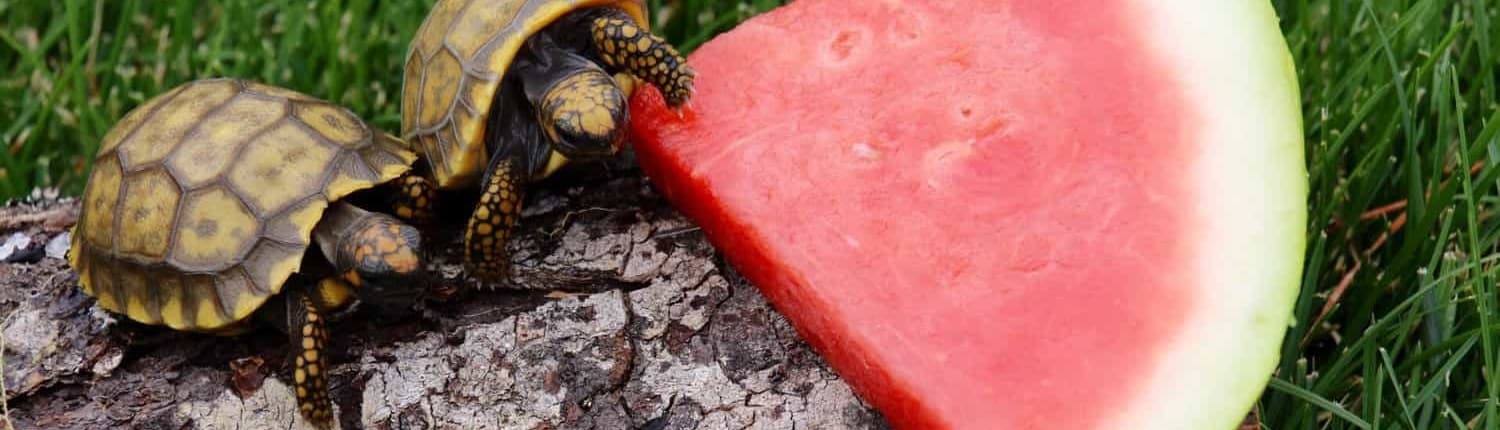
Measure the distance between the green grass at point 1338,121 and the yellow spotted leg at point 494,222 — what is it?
4.63 ft

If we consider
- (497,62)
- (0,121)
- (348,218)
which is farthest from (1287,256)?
(0,121)

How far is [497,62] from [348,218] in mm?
403

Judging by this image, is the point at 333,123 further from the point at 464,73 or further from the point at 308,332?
the point at 308,332

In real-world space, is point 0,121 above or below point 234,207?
below

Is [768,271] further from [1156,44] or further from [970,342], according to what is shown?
[1156,44]

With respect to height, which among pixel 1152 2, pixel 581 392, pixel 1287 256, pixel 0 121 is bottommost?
pixel 0 121

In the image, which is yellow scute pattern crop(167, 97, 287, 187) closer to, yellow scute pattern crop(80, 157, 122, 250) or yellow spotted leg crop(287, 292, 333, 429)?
yellow scute pattern crop(80, 157, 122, 250)

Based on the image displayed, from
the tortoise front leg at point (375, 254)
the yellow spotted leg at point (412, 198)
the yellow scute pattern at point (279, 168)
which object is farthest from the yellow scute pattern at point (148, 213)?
the yellow spotted leg at point (412, 198)

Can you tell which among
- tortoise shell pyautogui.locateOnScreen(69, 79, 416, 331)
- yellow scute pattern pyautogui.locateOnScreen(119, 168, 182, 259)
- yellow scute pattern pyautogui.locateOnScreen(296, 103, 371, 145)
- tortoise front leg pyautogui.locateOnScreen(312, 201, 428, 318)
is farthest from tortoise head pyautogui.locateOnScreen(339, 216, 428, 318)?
yellow scute pattern pyautogui.locateOnScreen(119, 168, 182, 259)

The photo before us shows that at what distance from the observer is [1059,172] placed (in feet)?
7.52

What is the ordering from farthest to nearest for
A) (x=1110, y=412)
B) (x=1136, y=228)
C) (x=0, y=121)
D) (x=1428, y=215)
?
(x=0, y=121)
(x=1428, y=215)
(x=1136, y=228)
(x=1110, y=412)

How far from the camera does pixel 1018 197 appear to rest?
2281 millimetres

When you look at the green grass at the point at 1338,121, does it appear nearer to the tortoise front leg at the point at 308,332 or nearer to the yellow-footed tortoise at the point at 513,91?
the yellow-footed tortoise at the point at 513,91

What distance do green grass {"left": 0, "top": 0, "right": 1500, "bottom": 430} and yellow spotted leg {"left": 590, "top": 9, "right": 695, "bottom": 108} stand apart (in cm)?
138
